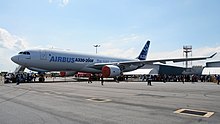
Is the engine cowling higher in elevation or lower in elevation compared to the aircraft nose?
lower

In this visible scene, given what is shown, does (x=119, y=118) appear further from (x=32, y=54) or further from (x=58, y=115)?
(x=32, y=54)

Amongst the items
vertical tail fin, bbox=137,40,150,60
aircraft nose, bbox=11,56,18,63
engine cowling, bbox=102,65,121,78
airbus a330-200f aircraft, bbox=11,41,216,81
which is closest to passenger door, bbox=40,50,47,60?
airbus a330-200f aircraft, bbox=11,41,216,81

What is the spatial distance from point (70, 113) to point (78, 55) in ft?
98.7

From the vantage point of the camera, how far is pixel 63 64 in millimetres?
35531

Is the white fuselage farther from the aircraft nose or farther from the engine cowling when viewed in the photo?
the engine cowling

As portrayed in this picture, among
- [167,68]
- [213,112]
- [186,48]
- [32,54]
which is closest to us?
[213,112]

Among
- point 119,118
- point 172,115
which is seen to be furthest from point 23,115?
point 172,115

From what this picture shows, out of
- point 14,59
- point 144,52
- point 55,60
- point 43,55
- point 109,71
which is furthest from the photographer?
point 144,52

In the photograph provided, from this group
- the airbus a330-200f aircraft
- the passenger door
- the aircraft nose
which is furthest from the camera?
the passenger door

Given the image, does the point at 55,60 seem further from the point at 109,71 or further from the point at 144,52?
the point at 144,52

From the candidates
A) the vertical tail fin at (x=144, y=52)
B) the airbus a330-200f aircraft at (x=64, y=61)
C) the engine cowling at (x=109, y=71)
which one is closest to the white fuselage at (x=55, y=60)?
the airbus a330-200f aircraft at (x=64, y=61)

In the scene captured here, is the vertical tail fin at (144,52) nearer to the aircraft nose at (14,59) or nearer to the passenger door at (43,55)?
the passenger door at (43,55)

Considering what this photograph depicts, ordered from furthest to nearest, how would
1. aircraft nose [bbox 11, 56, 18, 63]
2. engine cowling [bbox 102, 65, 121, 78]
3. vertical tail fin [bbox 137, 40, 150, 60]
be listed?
1. vertical tail fin [bbox 137, 40, 150, 60]
2. engine cowling [bbox 102, 65, 121, 78]
3. aircraft nose [bbox 11, 56, 18, 63]

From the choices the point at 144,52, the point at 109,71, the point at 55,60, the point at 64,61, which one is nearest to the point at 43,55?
the point at 55,60
